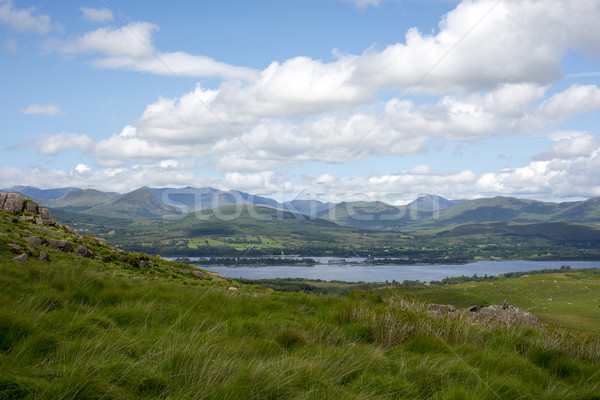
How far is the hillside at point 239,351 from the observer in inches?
148

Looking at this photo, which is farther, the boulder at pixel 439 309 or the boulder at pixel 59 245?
the boulder at pixel 59 245

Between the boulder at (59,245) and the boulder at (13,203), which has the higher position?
the boulder at (13,203)

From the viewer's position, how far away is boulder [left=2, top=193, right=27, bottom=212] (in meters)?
35.5

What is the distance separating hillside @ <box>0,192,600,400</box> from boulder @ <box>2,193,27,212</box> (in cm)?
3459

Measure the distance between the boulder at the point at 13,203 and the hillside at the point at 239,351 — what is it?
113 ft

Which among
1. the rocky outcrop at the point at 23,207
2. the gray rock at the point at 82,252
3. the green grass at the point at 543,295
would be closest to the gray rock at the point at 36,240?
the gray rock at the point at 82,252

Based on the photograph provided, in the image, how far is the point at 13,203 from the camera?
36.0 metres

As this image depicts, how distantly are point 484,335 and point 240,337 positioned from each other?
524 centimetres

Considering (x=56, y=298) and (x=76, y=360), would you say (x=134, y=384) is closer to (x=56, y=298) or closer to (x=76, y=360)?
(x=76, y=360)

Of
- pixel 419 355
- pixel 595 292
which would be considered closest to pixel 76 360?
pixel 419 355

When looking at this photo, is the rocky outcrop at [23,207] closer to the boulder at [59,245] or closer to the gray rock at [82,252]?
the boulder at [59,245]

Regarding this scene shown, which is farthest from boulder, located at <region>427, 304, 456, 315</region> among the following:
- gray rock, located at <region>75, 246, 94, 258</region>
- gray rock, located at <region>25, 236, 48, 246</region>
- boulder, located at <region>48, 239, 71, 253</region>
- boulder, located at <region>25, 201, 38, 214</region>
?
boulder, located at <region>25, 201, 38, 214</region>

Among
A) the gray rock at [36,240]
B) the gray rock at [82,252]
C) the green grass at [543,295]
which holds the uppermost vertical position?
the gray rock at [36,240]

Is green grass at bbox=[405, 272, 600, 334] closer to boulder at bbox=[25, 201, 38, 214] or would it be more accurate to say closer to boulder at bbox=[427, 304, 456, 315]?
boulder at bbox=[427, 304, 456, 315]
